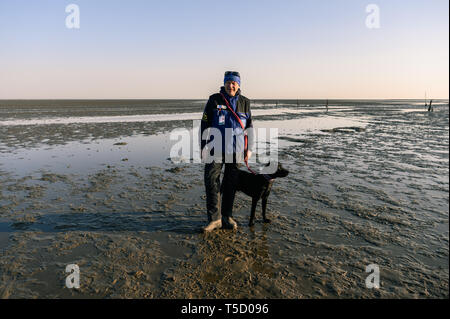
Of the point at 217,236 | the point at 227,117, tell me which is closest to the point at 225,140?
the point at 227,117

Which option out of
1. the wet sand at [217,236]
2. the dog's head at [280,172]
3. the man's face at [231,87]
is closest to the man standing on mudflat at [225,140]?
the man's face at [231,87]

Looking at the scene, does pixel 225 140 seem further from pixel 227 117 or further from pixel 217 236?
pixel 217 236

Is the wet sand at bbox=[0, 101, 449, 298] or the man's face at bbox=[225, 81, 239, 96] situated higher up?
the man's face at bbox=[225, 81, 239, 96]

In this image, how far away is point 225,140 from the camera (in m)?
4.52

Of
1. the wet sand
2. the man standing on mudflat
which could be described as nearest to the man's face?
the man standing on mudflat

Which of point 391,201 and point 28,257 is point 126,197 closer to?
point 28,257

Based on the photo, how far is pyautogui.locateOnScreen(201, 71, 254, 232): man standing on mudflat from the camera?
174 inches

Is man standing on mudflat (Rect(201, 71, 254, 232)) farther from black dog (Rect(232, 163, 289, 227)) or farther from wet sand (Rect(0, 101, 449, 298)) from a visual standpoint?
wet sand (Rect(0, 101, 449, 298))

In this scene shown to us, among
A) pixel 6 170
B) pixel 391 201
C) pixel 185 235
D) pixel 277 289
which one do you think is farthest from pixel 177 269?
pixel 6 170

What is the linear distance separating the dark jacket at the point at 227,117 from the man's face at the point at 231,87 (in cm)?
7

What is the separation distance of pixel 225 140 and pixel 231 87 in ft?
3.12

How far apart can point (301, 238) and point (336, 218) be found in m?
1.17

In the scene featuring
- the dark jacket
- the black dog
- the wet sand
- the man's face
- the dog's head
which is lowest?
→ the wet sand

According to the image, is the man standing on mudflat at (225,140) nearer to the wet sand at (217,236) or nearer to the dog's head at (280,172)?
the wet sand at (217,236)
